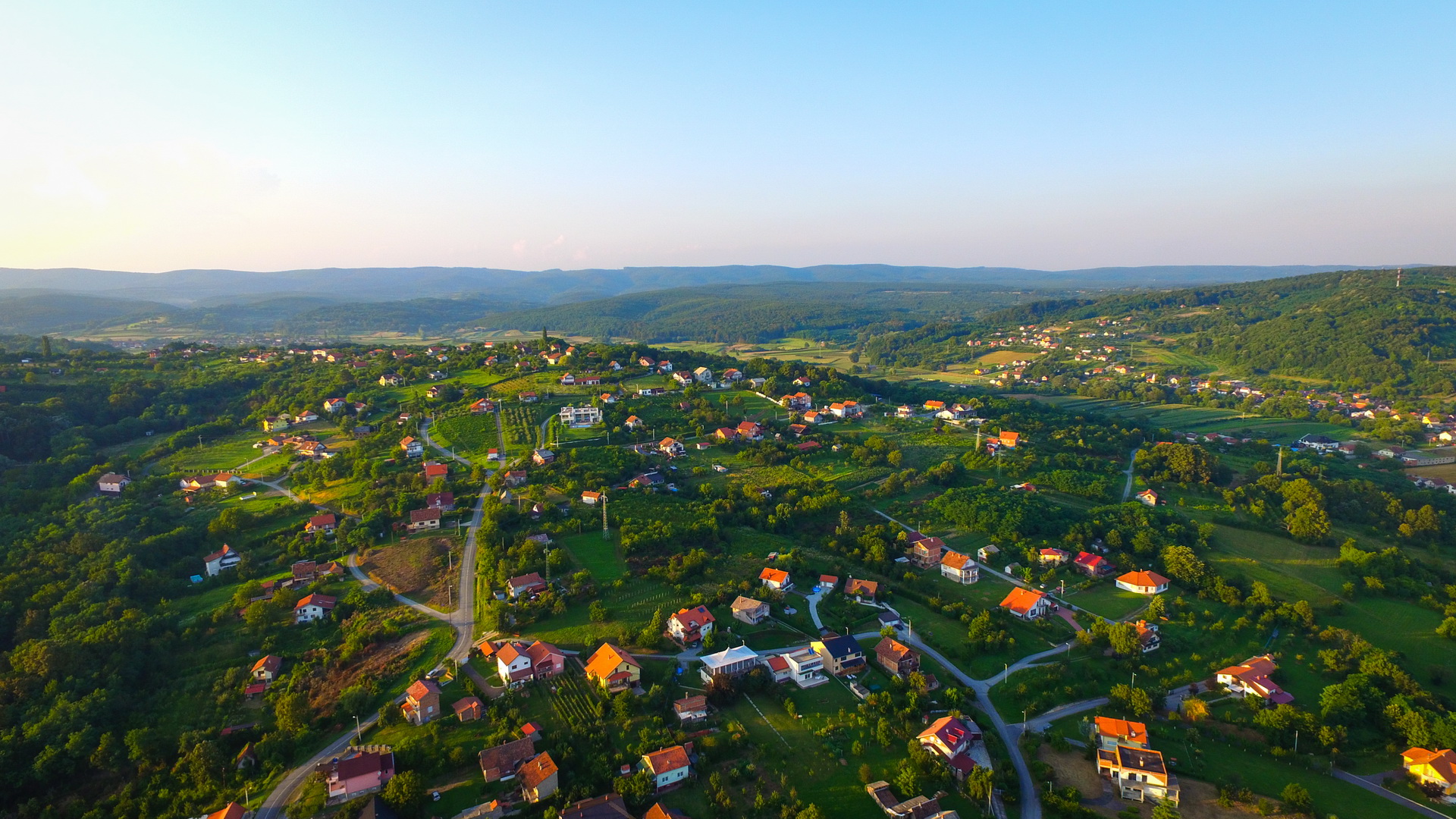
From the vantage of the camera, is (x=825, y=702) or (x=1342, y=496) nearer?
(x=825, y=702)

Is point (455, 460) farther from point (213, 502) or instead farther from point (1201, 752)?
point (1201, 752)

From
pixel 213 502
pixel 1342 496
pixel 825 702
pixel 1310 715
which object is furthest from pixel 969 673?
pixel 213 502

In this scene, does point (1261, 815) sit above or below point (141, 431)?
below

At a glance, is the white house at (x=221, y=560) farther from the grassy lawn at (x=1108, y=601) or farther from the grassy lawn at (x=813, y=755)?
the grassy lawn at (x=1108, y=601)

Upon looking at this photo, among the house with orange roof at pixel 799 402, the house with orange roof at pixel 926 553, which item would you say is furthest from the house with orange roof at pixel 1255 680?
the house with orange roof at pixel 799 402

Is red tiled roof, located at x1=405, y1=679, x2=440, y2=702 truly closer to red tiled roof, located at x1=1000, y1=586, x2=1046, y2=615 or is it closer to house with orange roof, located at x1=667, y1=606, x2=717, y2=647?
house with orange roof, located at x1=667, y1=606, x2=717, y2=647

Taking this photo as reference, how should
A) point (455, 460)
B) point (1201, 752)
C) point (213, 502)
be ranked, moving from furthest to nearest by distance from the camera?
point (455, 460) < point (213, 502) < point (1201, 752)

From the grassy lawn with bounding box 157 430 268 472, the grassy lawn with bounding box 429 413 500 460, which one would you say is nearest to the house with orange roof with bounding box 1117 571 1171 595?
the grassy lawn with bounding box 429 413 500 460
